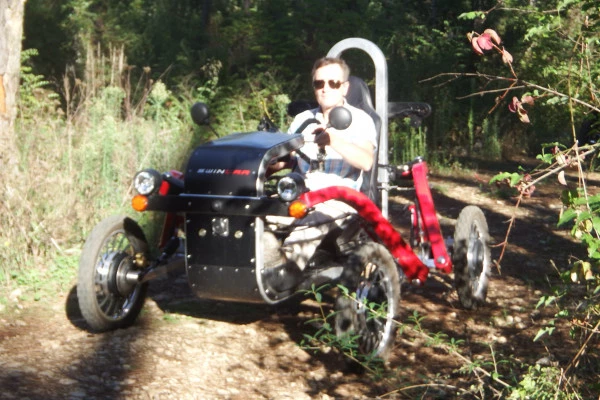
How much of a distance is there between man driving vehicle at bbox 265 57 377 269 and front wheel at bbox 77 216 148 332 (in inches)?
35.8

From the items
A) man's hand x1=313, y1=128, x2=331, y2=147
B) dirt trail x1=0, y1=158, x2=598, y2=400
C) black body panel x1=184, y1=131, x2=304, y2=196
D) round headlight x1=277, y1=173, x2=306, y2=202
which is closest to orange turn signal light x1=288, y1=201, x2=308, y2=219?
round headlight x1=277, y1=173, x2=306, y2=202

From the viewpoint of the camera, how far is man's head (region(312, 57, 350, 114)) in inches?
247

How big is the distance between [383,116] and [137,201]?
2.05 metres

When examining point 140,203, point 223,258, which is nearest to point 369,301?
point 223,258

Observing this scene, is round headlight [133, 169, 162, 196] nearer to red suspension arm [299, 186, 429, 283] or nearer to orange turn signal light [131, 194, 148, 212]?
orange turn signal light [131, 194, 148, 212]

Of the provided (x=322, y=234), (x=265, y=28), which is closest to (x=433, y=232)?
(x=322, y=234)

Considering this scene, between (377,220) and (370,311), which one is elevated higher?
(377,220)

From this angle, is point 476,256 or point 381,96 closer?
point 381,96

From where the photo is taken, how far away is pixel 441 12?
1819cm

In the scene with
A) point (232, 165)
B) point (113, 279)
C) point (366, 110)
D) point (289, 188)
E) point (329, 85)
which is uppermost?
point (329, 85)

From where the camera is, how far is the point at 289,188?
5211 millimetres

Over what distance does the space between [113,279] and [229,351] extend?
2.64 feet

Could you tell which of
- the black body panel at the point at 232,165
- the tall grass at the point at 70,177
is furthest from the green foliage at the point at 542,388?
the tall grass at the point at 70,177

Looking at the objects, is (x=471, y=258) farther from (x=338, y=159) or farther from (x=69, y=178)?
(x=69, y=178)
